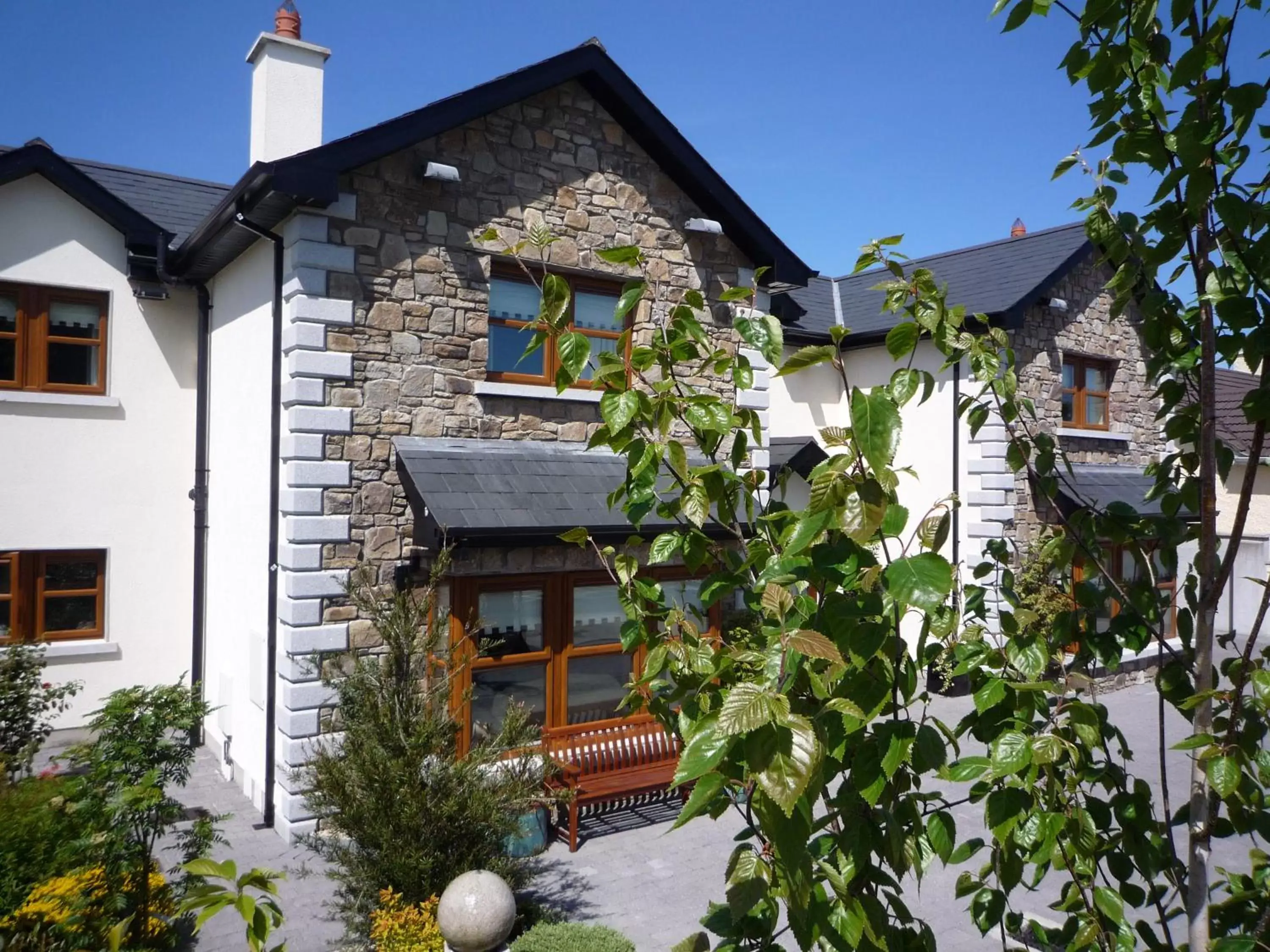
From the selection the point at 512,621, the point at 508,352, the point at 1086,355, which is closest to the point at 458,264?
the point at 508,352

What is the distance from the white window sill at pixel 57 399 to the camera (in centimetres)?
1034

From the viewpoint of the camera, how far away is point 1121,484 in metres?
15.3

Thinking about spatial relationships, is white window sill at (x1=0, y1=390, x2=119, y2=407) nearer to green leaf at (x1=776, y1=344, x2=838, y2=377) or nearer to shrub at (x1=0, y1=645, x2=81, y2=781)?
shrub at (x1=0, y1=645, x2=81, y2=781)

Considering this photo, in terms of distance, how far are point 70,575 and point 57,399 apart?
2060 millimetres

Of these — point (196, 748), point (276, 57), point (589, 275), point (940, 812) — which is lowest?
point (196, 748)

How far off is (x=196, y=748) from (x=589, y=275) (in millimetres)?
7270

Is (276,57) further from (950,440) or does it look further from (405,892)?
(950,440)

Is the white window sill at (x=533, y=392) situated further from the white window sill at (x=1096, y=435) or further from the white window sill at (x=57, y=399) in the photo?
the white window sill at (x=1096, y=435)

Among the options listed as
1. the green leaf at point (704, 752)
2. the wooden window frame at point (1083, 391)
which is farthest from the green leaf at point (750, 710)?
the wooden window frame at point (1083, 391)

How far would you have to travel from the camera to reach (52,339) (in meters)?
10.7

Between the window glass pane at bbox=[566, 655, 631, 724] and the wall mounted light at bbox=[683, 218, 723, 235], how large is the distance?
4759mm

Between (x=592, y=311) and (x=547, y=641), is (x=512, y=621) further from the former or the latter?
(x=592, y=311)

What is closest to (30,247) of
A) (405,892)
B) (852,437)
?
(405,892)

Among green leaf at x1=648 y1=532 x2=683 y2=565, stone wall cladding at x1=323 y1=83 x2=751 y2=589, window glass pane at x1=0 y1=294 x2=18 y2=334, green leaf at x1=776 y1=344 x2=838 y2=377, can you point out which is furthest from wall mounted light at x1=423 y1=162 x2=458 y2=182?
green leaf at x1=776 y1=344 x2=838 y2=377
